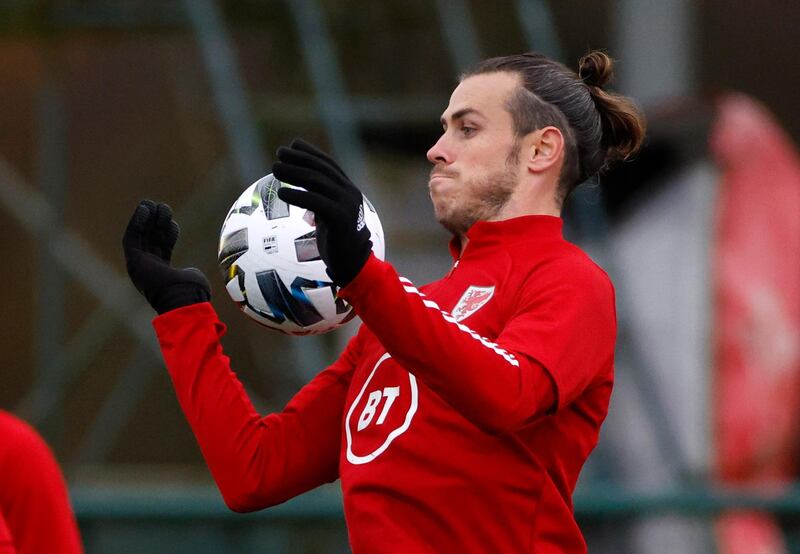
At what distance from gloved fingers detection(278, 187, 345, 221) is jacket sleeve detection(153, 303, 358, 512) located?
2.20 feet

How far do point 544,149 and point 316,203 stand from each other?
2.35 ft

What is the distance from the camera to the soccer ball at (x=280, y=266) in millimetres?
3090

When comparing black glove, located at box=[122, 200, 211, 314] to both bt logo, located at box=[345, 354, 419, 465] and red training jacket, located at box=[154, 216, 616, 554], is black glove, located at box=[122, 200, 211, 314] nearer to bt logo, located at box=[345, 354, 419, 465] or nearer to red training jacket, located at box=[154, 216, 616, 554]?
red training jacket, located at box=[154, 216, 616, 554]

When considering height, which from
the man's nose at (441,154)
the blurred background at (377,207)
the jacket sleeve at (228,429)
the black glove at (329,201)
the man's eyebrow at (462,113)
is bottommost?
the blurred background at (377,207)

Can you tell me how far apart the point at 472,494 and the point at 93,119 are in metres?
6.36

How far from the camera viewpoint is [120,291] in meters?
8.50

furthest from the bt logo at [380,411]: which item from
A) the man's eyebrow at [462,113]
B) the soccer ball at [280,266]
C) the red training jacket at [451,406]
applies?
the man's eyebrow at [462,113]

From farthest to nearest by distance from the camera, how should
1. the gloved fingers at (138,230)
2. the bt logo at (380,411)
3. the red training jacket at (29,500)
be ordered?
the red training jacket at (29,500) < the gloved fingers at (138,230) < the bt logo at (380,411)

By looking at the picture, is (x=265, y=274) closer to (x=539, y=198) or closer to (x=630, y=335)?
(x=539, y=198)

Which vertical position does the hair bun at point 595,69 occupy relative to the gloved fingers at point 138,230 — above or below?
above

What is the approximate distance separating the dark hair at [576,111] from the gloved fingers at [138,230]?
73 cm

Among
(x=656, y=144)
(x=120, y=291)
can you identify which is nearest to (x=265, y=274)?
(x=656, y=144)

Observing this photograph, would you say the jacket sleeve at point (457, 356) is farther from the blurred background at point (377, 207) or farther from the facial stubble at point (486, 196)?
the blurred background at point (377, 207)

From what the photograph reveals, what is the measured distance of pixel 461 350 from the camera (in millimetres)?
2586
